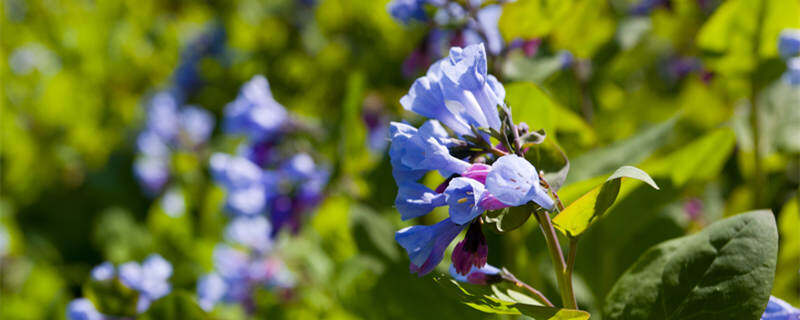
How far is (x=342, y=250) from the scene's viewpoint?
5.63 feet

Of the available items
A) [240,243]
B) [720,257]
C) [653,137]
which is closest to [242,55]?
[240,243]

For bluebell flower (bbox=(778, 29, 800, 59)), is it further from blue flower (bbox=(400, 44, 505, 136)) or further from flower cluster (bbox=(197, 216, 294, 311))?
flower cluster (bbox=(197, 216, 294, 311))

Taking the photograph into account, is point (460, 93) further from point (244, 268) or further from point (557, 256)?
point (244, 268)

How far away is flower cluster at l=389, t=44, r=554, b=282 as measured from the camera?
0.64 m

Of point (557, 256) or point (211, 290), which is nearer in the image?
point (557, 256)

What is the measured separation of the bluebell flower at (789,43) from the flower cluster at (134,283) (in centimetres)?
132

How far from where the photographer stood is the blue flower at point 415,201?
26.4 inches

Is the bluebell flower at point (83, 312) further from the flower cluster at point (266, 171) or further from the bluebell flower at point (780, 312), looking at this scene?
the bluebell flower at point (780, 312)

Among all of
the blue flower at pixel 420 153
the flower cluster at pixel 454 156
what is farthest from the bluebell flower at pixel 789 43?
the blue flower at pixel 420 153

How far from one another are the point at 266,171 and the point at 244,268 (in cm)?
31

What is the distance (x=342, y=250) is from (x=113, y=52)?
265 cm

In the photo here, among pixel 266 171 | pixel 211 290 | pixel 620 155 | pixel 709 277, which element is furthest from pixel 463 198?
A: pixel 266 171

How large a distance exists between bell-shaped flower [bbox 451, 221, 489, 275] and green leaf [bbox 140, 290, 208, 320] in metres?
0.53

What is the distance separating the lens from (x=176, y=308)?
1.03 meters
